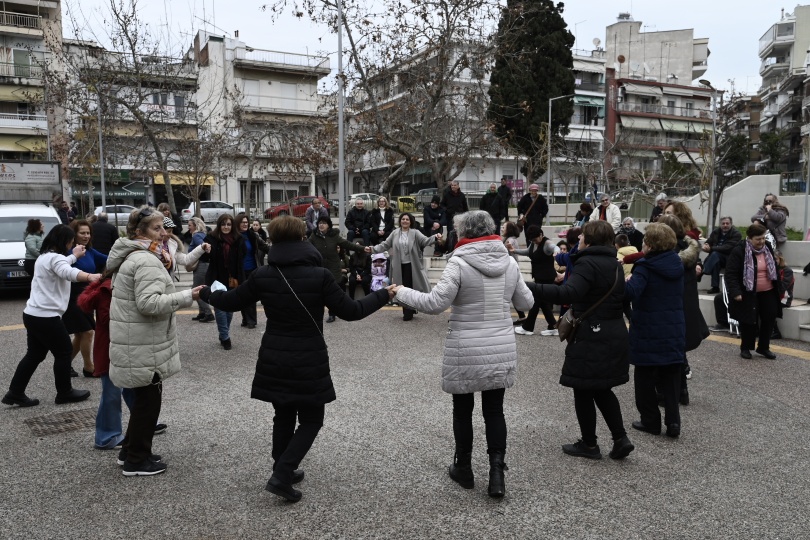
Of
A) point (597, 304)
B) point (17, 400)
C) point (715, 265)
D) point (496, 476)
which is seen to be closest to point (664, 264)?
point (597, 304)

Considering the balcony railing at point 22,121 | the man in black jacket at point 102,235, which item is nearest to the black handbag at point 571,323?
the man in black jacket at point 102,235

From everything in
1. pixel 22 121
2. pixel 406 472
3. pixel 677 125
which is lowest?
pixel 406 472

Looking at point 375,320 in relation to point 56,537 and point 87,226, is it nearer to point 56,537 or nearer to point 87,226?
point 87,226

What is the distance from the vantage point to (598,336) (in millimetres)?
4562

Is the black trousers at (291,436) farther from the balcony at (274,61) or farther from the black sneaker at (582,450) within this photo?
the balcony at (274,61)

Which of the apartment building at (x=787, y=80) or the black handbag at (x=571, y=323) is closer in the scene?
the black handbag at (x=571, y=323)

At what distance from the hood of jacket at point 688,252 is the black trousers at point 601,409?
6.42ft

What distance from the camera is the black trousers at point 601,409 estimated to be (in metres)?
4.62

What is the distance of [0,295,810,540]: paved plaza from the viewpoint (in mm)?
3748

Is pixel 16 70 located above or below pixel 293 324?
above

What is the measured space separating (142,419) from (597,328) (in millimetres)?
3245

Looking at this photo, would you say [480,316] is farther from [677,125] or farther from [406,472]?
[677,125]

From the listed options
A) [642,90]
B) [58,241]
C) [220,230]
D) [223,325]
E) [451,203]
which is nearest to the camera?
[58,241]

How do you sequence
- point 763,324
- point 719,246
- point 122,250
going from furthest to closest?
point 719,246, point 763,324, point 122,250
